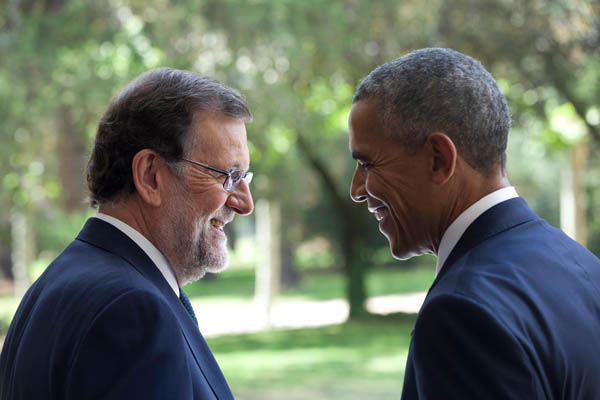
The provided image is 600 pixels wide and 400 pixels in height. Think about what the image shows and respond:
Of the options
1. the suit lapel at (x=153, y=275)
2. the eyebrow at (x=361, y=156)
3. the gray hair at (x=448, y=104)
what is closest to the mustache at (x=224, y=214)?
the suit lapel at (x=153, y=275)

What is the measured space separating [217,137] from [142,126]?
231 mm

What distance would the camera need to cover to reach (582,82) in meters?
12.0

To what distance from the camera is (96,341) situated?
1.58 metres

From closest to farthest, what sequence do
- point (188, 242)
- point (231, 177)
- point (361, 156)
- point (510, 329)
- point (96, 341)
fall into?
point (510, 329) → point (96, 341) → point (361, 156) → point (188, 242) → point (231, 177)

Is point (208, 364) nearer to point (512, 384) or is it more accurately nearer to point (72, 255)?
point (72, 255)

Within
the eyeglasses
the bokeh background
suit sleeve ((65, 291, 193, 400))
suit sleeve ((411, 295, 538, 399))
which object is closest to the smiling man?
suit sleeve ((411, 295, 538, 399))

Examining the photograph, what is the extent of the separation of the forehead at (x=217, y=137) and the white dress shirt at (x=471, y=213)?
754 millimetres

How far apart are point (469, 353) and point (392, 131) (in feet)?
1.86

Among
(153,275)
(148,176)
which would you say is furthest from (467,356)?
(148,176)

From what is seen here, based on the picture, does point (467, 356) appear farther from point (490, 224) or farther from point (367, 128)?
point (367, 128)

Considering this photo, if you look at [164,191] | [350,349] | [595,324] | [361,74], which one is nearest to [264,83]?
[361,74]

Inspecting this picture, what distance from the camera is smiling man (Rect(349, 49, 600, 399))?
54.6 inches

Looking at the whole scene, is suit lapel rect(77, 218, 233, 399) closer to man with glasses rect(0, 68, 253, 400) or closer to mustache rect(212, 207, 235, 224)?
man with glasses rect(0, 68, 253, 400)

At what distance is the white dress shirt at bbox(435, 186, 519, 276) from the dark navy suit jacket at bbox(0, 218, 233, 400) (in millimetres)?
634
